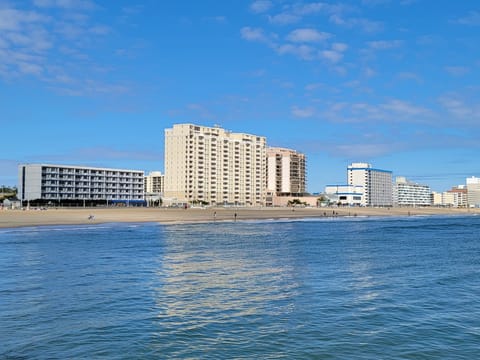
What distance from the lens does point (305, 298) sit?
57.8ft

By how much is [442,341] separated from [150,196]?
176044mm

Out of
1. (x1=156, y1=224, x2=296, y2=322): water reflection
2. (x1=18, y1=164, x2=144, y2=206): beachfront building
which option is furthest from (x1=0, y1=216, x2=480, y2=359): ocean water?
(x1=18, y1=164, x2=144, y2=206): beachfront building

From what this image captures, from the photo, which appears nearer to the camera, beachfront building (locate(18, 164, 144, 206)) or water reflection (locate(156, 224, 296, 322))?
water reflection (locate(156, 224, 296, 322))

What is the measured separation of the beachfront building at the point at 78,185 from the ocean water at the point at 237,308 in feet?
421

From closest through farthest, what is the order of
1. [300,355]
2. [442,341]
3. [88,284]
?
1. [300,355]
2. [442,341]
3. [88,284]

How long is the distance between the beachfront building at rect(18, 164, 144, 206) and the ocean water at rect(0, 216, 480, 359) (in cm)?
12831

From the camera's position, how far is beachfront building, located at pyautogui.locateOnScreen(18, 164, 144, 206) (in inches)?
5851

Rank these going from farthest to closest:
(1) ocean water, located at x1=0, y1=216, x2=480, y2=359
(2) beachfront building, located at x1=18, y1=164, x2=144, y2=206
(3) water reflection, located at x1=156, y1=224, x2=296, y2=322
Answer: (2) beachfront building, located at x1=18, y1=164, x2=144, y2=206, (3) water reflection, located at x1=156, y1=224, x2=296, y2=322, (1) ocean water, located at x1=0, y1=216, x2=480, y2=359

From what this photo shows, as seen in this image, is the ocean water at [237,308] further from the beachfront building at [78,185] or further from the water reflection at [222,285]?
the beachfront building at [78,185]

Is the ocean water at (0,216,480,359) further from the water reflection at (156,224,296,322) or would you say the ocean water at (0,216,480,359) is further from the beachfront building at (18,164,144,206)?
the beachfront building at (18,164,144,206)

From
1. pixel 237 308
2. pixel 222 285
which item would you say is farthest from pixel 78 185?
pixel 237 308

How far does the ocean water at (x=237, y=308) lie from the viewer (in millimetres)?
11891

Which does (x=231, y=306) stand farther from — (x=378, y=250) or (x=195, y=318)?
(x=378, y=250)

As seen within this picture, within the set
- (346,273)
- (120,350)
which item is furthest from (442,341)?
(346,273)
